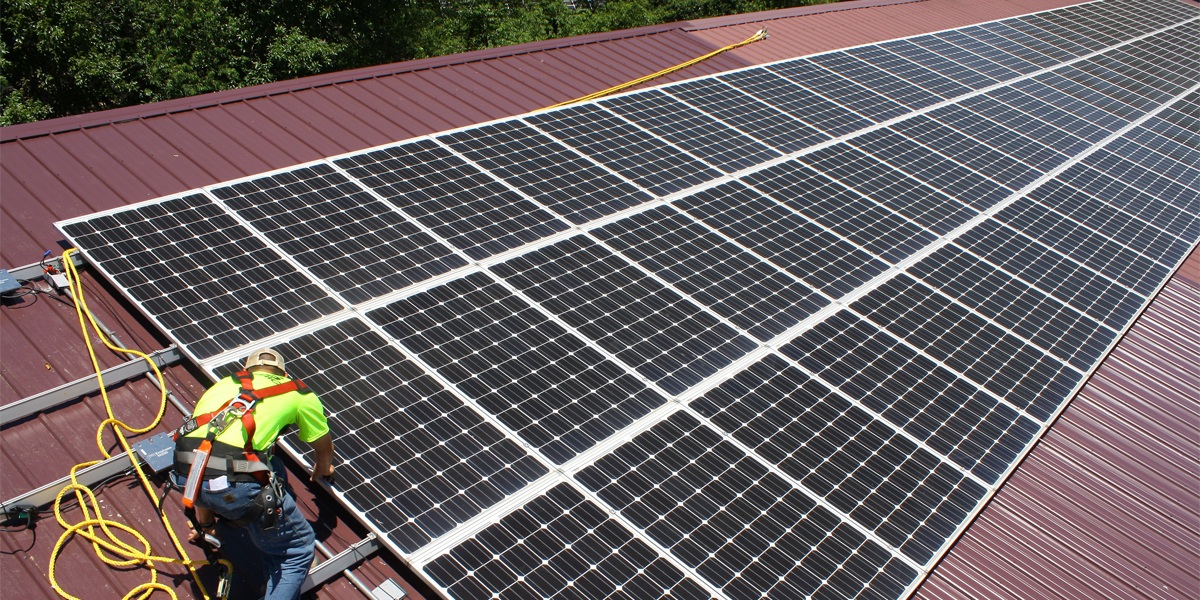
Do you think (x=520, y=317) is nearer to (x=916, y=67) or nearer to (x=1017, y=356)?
(x=1017, y=356)

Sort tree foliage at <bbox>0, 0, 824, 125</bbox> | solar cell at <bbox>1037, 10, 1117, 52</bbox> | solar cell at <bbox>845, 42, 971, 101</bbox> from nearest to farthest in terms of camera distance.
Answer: solar cell at <bbox>845, 42, 971, 101</bbox> → tree foliage at <bbox>0, 0, 824, 125</bbox> → solar cell at <bbox>1037, 10, 1117, 52</bbox>

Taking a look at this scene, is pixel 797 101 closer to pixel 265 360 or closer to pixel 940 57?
pixel 940 57

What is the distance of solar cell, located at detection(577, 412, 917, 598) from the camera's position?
298 inches

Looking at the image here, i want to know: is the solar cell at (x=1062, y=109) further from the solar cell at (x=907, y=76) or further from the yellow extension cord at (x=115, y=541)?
the yellow extension cord at (x=115, y=541)

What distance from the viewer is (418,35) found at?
33.5 m

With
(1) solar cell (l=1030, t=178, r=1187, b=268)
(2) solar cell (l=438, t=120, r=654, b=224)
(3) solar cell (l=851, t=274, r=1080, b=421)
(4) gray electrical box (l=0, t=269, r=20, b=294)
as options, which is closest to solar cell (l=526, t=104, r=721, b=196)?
(2) solar cell (l=438, t=120, r=654, b=224)

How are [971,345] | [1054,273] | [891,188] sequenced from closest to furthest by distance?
[971,345] < [1054,273] < [891,188]

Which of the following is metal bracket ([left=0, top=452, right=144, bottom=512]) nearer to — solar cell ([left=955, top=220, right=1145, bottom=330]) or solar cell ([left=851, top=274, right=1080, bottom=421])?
solar cell ([left=851, top=274, right=1080, bottom=421])

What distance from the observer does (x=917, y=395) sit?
33.5 ft

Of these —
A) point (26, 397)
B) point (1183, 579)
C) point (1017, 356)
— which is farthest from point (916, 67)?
point (26, 397)

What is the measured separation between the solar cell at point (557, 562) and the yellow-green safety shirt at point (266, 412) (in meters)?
1.65

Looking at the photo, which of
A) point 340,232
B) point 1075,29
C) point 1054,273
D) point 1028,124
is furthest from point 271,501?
point 1075,29

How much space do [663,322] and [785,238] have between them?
3408 millimetres

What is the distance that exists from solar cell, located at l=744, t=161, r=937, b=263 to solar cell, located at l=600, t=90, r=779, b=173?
22.0 inches
